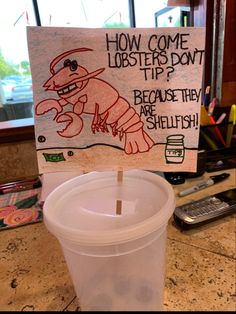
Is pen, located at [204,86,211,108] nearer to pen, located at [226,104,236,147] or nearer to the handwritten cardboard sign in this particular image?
pen, located at [226,104,236,147]

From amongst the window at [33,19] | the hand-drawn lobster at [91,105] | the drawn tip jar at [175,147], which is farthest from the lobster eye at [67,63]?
the window at [33,19]

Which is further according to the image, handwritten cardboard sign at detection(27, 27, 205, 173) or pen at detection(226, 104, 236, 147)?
pen at detection(226, 104, 236, 147)

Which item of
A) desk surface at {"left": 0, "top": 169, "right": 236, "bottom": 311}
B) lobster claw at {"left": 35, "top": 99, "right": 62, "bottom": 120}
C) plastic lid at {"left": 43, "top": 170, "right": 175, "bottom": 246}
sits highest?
lobster claw at {"left": 35, "top": 99, "right": 62, "bottom": 120}

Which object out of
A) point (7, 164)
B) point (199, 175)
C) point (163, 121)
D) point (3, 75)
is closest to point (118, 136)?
point (163, 121)

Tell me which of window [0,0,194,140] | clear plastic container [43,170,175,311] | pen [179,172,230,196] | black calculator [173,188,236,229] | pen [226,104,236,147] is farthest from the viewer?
window [0,0,194,140]

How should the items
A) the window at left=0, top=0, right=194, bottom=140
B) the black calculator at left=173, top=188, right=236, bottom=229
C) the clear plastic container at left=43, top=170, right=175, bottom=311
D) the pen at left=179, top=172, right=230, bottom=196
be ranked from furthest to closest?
the window at left=0, top=0, right=194, bottom=140 → the pen at left=179, top=172, right=230, bottom=196 → the black calculator at left=173, top=188, right=236, bottom=229 → the clear plastic container at left=43, top=170, right=175, bottom=311

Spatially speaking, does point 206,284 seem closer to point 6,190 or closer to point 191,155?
point 191,155

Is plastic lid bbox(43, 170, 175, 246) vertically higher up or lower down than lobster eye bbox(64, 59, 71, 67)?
lower down

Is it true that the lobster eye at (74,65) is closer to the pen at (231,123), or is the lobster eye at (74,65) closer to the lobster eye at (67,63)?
the lobster eye at (67,63)

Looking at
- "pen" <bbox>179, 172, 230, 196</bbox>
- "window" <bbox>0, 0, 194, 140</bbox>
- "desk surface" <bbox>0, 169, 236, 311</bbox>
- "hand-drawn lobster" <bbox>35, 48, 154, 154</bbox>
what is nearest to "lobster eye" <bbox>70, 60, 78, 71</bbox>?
"hand-drawn lobster" <bbox>35, 48, 154, 154</bbox>

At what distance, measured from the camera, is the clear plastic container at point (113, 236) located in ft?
1.04

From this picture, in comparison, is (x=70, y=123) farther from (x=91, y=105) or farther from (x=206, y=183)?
(x=206, y=183)

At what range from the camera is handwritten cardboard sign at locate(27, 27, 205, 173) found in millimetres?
328

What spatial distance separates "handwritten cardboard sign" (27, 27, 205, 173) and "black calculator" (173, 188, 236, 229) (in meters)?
0.21
